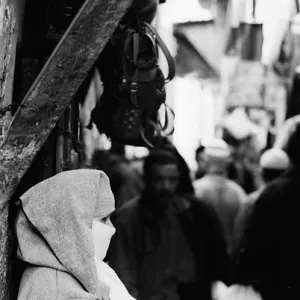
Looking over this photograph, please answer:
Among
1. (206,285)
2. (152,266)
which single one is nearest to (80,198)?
(152,266)

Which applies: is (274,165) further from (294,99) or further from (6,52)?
(294,99)

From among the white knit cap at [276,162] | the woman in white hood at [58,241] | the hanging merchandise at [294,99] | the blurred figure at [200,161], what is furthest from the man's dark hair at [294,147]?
the hanging merchandise at [294,99]

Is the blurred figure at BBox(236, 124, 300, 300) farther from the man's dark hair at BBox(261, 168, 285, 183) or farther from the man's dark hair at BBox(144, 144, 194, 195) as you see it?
the man's dark hair at BBox(261, 168, 285, 183)

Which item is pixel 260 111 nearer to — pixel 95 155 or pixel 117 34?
pixel 95 155

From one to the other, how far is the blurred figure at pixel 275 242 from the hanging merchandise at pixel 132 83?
1.10 meters

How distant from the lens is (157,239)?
20.6ft

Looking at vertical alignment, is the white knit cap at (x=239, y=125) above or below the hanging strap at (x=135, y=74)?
below

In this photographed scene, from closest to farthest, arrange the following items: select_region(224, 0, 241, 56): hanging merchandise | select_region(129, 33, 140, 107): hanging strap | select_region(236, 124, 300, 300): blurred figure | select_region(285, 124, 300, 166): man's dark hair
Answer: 1. select_region(129, 33, 140, 107): hanging strap
2. select_region(236, 124, 300, 300): blurred figure
3. select_region(285, 124, 300, 166): man's dark hair
4. select_region(224, 0, 241, 56): hanging merchandise

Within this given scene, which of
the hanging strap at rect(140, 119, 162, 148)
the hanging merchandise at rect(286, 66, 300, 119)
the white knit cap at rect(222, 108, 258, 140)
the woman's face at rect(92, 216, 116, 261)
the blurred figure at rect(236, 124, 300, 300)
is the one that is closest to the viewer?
the woman's face at rect(92, 216, 116, 261)

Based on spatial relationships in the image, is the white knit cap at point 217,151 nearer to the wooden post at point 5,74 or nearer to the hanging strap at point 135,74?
the hanging strap at point 135,74

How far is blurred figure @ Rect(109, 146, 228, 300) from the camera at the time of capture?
20.0 ft

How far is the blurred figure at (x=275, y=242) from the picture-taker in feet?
18.6

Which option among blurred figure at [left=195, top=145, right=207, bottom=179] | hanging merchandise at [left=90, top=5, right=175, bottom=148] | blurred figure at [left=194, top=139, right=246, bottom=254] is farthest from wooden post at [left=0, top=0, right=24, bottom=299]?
blurred figure at [left=195, top=145, right=207, bottom=179]

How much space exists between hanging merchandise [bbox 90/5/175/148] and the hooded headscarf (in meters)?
1.45
